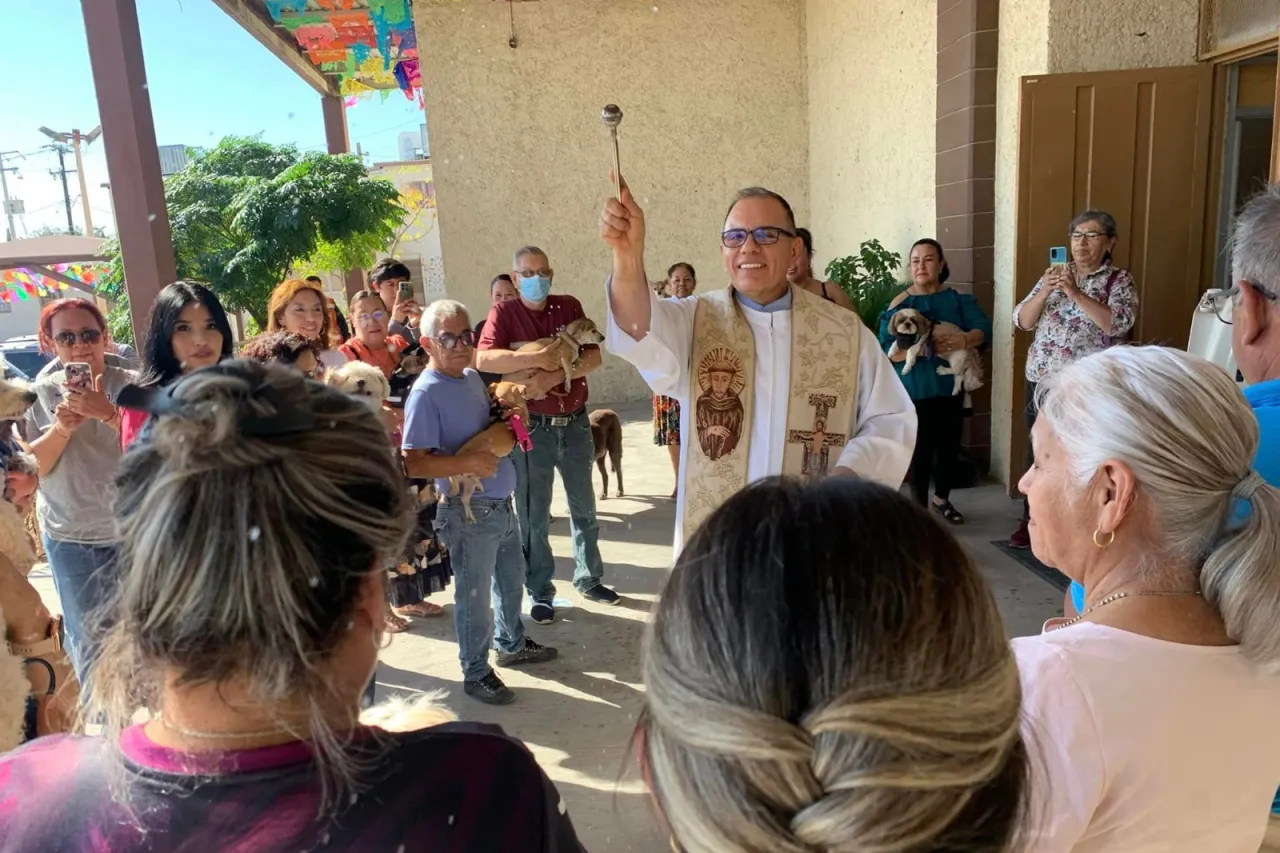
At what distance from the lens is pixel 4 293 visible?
69.6ft

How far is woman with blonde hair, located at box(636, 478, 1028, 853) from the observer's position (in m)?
0.58

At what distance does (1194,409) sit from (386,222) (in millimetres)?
13564

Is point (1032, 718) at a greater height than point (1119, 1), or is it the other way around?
point (1119, 1)

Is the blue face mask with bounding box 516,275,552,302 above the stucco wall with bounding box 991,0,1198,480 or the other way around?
the other way around

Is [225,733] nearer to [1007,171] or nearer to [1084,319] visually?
[1084,319]

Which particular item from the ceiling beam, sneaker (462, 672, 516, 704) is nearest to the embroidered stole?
sneaker (462, 672, 516, 704)

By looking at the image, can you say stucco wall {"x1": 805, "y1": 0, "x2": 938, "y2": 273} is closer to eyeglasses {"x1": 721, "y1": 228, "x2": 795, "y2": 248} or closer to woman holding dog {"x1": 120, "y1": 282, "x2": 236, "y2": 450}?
eyeglasses {"x1": 721, "y1": 228, "x2": 795, "y2": 248}

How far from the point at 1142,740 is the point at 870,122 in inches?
297

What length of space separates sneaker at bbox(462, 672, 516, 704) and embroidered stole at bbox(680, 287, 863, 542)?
1.45 m

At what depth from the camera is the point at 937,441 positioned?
488cm

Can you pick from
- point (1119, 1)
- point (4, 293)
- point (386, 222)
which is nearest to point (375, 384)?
point (1119, 1)

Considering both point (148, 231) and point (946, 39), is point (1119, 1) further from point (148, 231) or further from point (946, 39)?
point (148, 231)

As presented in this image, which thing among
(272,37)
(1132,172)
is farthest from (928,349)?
(272,37)

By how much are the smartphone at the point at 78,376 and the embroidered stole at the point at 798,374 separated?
1.96 meters
